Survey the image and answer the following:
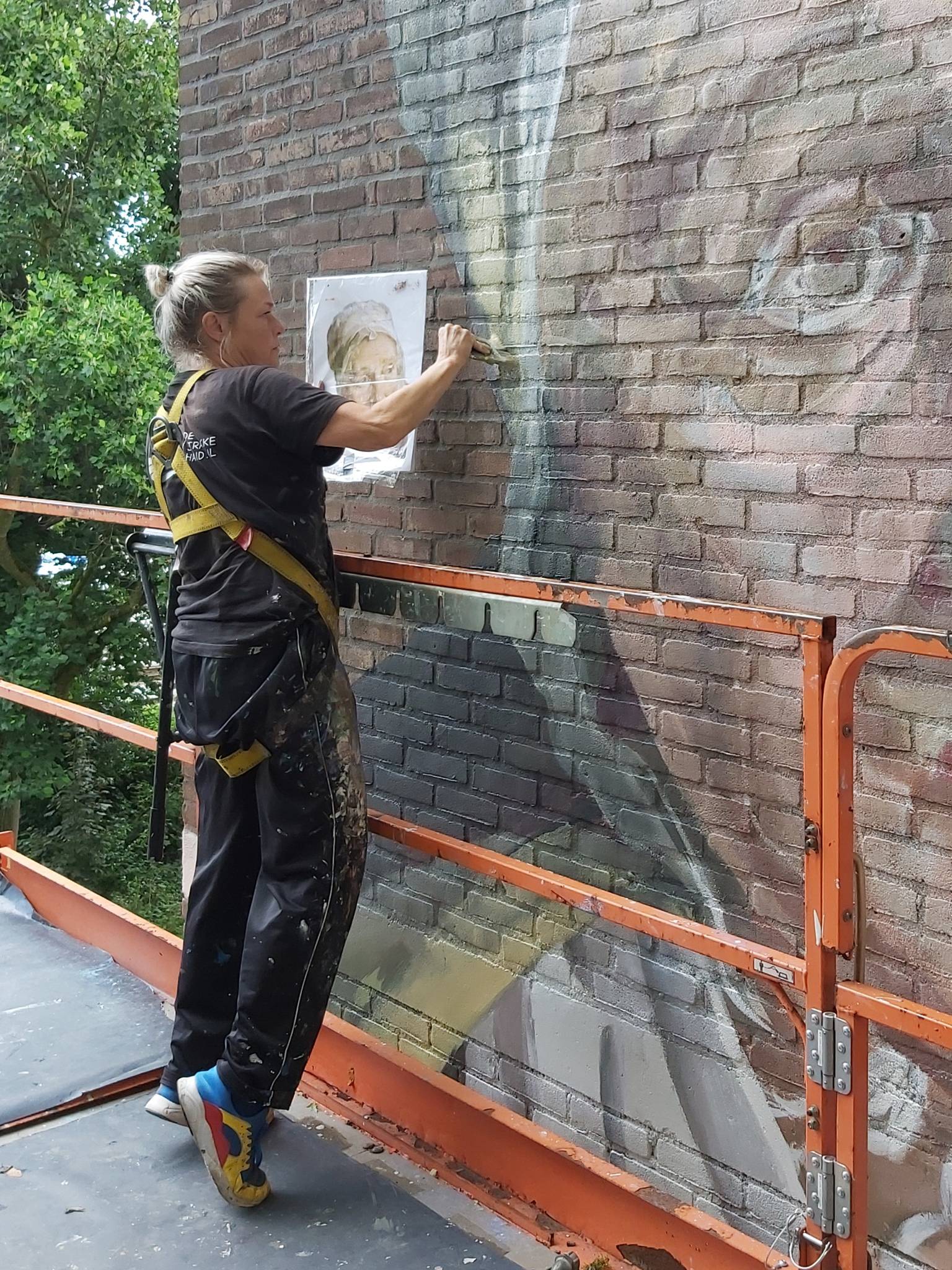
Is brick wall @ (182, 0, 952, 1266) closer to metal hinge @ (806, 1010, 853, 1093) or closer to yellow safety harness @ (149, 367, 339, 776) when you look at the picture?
metal hinge @ (806, 1010, 853, 1093)

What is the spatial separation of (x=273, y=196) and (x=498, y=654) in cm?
173

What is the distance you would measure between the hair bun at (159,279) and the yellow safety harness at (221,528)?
0.76 feet

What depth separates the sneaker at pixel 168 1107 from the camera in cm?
273

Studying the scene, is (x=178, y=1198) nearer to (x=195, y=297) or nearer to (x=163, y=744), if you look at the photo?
(x=163, y=744)

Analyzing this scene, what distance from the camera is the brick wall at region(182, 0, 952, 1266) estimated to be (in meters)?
2.59

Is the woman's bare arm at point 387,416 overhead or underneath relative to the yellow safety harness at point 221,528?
overhead

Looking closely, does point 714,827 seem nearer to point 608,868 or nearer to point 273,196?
point 608,868

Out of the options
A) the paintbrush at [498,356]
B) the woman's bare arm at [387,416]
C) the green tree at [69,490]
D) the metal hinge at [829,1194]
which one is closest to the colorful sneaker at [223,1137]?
the metal hinge at [829,1194]

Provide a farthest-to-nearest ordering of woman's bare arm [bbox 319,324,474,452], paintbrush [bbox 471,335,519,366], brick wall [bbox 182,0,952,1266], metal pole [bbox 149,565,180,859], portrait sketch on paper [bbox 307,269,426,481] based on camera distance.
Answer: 1. portrait sketch on paper [bbox 307,269,426,481]
2. paintbrush [bbox 471,335,519,366]
3. metal pole [bbox 149,565,180,859]
4. brick wall [bbox 182,0,952,1266]
5. woman's bare arm [bbox 319,324,474,452]

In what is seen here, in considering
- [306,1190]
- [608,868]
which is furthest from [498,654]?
[306,1190]

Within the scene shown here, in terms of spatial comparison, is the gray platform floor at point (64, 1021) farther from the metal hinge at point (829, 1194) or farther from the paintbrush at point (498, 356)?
the paintbrush at point (498, 356)

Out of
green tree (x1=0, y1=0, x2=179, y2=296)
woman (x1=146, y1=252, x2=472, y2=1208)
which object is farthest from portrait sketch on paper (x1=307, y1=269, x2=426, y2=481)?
green tree (x1=0, y1=0, x2=179, y2=296)

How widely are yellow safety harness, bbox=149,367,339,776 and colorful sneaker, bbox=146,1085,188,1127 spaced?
2.54 feet

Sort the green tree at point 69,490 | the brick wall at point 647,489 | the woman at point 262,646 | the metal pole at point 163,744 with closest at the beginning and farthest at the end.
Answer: the woman at point 262,646 < the brick wall at point 647,489 < the metal pole at point 163,744 < the green tree at point 69,490
